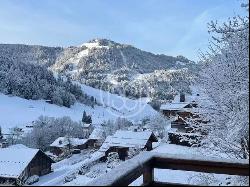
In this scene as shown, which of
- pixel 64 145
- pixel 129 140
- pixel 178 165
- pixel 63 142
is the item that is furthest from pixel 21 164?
pixel 178 165

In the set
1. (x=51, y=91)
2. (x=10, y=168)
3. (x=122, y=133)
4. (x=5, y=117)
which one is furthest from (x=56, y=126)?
(x=51, y=91)

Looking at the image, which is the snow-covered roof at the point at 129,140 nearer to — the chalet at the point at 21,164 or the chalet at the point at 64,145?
the chalet at the point at 21,164

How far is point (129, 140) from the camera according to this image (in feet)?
156

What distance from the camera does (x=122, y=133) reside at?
50.3 m

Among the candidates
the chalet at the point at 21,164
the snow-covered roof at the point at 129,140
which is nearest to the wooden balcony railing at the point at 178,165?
the chalet at the point at 21,164

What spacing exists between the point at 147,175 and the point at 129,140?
143ft

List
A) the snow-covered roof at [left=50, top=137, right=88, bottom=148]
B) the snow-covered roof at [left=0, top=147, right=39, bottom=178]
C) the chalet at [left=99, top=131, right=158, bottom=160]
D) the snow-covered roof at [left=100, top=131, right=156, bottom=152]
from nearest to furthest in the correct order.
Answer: the snow-covered roof at [left=0, top=147, right=39, bottom=178] < the chalet at [left=99, top=131, right=158, bottom=160] < the snow-covered roof at [left=100, top=131, right=156, bottom=152] < the snow-covered roof at [left=50, top=137, right=88, bottom=148]

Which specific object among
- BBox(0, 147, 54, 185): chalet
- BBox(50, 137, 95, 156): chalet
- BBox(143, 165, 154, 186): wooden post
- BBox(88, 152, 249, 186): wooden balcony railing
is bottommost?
BBox(50, 137, 95, 156): chalet

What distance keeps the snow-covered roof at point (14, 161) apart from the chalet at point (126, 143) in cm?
821

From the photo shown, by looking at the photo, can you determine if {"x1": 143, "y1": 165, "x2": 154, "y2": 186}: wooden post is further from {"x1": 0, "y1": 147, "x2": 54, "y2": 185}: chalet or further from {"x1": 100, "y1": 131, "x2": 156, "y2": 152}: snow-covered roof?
{"x1": 100, "y1": 131, "x2": 156, "y2": 152}: snow-covered roof

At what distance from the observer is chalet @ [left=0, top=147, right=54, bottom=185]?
38.6m

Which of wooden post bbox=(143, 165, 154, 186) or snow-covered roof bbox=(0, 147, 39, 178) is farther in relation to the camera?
snow-covered roof bbox=(0, 147, 39, 178)

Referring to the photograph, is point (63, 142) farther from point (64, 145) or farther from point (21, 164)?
point (21, 164)

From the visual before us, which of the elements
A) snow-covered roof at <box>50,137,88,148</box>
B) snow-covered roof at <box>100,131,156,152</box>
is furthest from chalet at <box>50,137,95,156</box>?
snow-covered roof at <box>100,131,156,152</box>
